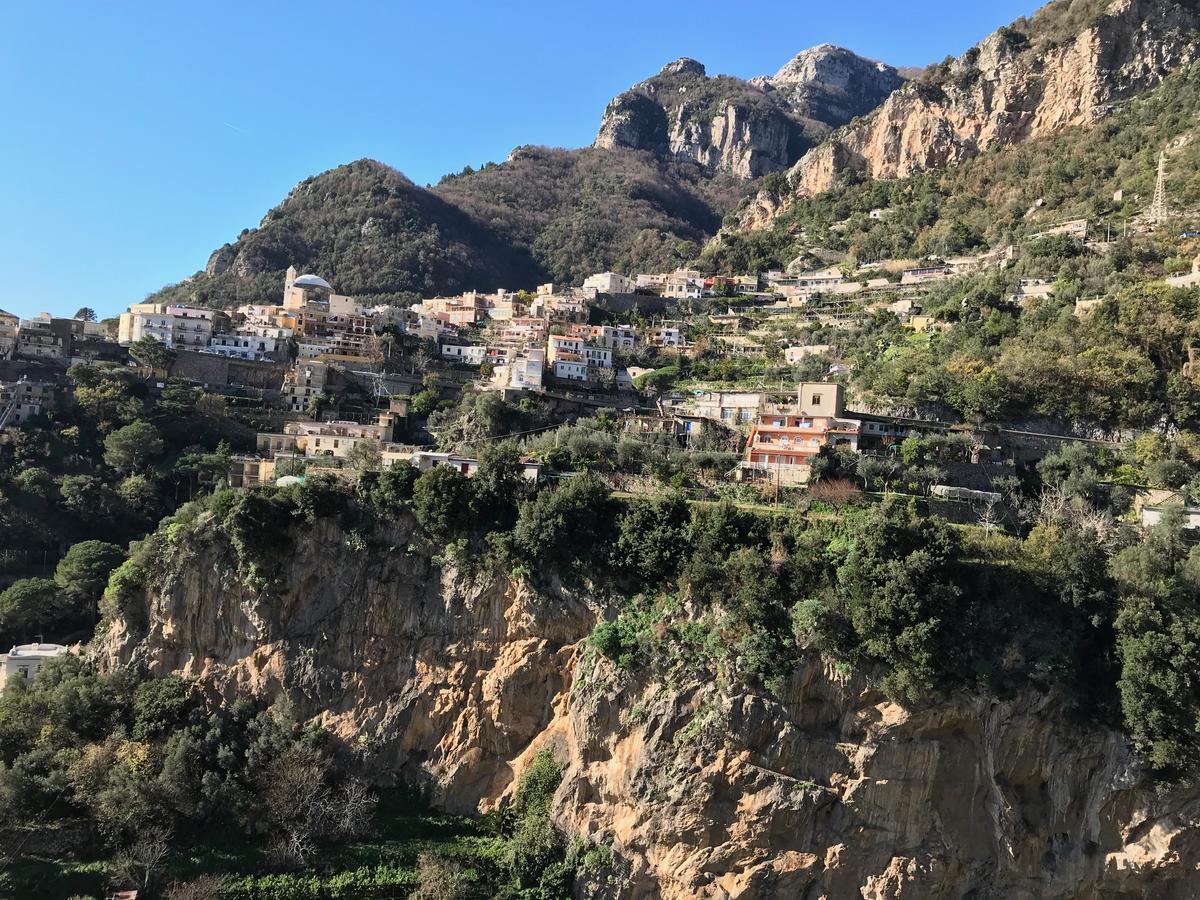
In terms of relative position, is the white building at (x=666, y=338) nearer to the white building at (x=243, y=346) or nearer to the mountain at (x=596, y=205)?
the white building at (x=243, y=346)

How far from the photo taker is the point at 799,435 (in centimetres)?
2720

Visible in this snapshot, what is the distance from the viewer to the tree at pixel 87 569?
2903 cm

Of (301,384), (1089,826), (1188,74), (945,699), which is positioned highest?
(1188,74)

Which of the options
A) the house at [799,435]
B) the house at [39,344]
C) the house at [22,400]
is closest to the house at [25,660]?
the house at [22,400]

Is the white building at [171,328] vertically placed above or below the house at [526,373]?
above

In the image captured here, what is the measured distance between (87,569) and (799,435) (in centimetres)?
2352

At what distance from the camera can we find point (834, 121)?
417ft

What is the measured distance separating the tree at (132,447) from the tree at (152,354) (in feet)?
24.2

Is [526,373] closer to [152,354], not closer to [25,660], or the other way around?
[152,354]

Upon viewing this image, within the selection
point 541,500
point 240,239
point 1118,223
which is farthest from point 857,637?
point 240,239

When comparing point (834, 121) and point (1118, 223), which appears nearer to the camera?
point (1118, 223)

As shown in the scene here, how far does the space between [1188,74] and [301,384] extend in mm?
54339

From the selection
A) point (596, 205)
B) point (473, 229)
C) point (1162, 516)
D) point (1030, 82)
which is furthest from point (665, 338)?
point (596, 205)

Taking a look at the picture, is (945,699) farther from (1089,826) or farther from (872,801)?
(1089,826)
